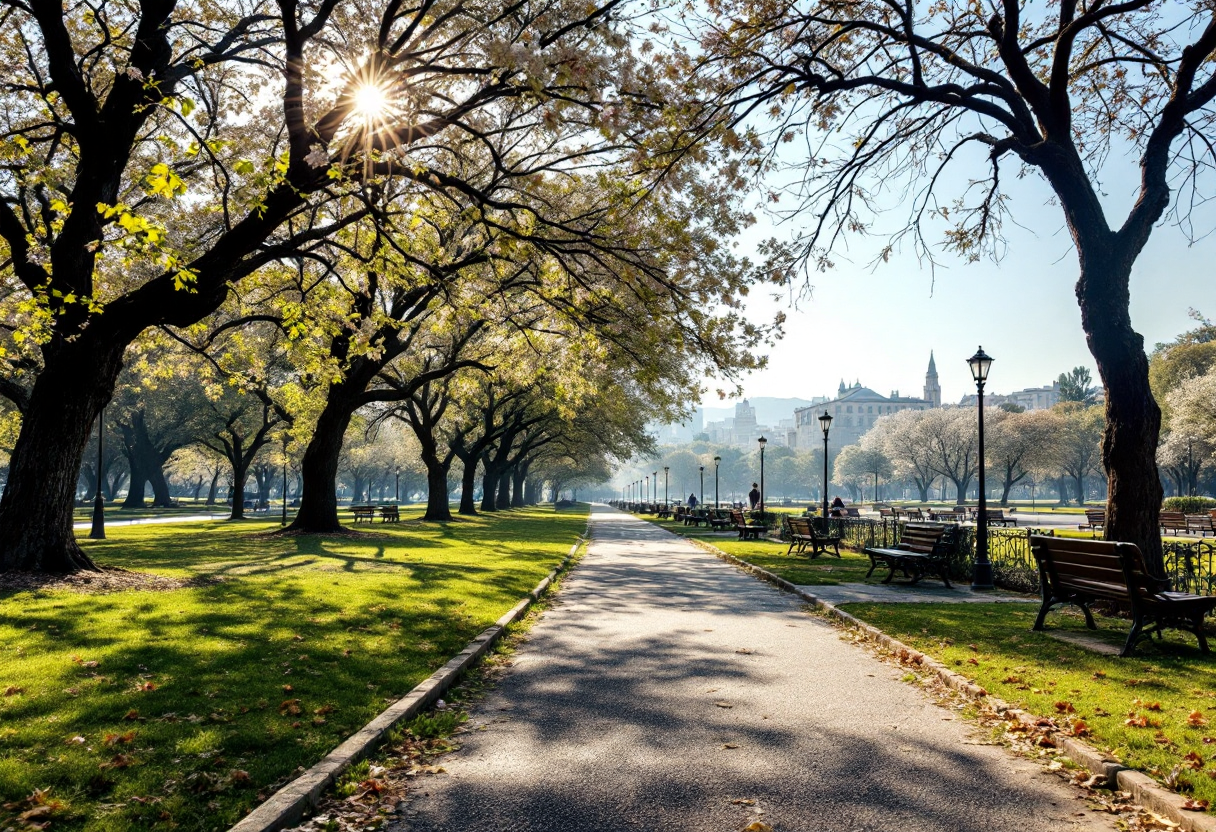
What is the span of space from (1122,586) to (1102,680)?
155 cm

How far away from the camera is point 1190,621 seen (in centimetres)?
724

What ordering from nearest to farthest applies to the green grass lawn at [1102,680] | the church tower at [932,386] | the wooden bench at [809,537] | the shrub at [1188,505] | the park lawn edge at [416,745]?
the park lawn edge at [416,745], the green grass lawn at [1102,680], the wooden bench at [809,537], the shrub at [1188,505], the church tower at [932,386]

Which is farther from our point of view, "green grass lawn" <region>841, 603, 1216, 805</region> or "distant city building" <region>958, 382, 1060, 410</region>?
"distant city building" <region>958, 382, 1060, 410</region>

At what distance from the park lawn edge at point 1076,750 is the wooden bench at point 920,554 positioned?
495 centimetres

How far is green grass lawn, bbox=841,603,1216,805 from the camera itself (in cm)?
443

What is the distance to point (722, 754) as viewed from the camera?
4.63 metres

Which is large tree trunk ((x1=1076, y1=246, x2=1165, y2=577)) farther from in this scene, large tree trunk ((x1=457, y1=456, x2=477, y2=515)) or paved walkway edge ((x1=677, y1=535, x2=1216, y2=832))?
large tree trunk ((x1=457, y1=456, x2=477, y2=515))

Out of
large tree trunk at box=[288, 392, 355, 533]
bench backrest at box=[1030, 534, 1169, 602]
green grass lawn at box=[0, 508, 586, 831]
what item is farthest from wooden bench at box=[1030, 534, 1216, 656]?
large tree trunk at box=[288, 392, 355, 533]

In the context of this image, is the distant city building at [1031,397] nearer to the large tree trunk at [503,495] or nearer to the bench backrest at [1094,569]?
the large tree trunk at [503,495]

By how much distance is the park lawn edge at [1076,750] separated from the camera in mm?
3633

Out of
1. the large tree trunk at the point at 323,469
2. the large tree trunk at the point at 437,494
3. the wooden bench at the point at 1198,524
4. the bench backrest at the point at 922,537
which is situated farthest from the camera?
the large tree trunk at the point at 437,494

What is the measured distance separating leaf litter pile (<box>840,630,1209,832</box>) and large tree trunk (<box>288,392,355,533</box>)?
61.1 ft

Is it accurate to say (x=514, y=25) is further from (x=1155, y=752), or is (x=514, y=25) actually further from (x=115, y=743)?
(x=1155, y=752)

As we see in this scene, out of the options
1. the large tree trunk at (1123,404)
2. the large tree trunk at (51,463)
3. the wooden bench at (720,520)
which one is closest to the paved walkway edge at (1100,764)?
the large tree trunk at (1123,404)
